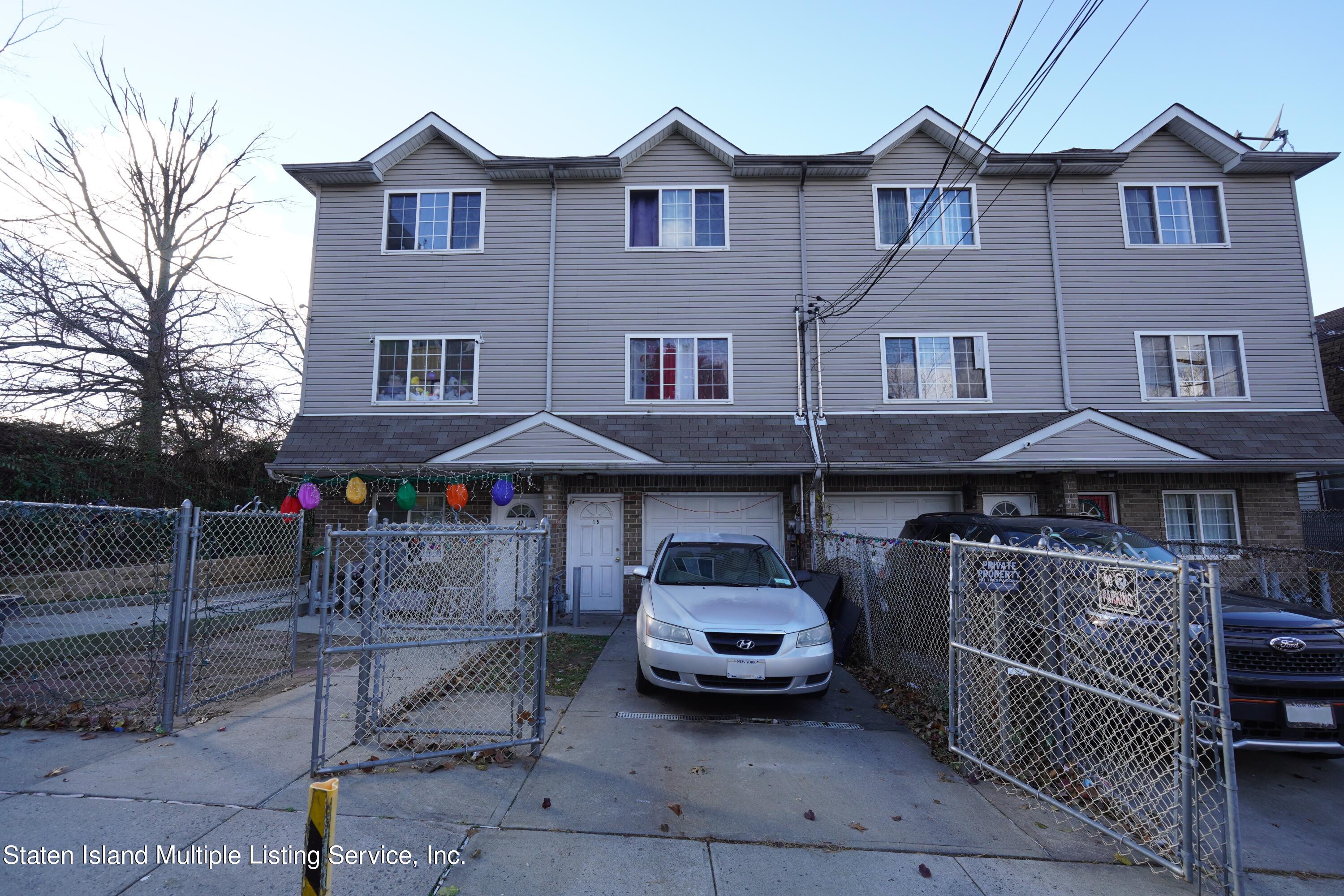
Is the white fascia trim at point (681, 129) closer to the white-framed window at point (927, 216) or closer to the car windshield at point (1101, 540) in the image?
the white-framed window at point (927, 216)

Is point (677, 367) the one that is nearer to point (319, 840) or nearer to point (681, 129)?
point (681, 129)

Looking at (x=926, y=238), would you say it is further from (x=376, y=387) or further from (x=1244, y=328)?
(x=376, y=387)

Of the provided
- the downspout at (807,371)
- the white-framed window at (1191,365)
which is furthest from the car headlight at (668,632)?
the white-framed window at (1191,365)

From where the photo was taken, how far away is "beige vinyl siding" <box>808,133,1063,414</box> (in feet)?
41.4

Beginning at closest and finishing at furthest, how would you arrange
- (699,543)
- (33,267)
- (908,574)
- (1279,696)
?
(1279,696) < (908,574) < (699,543) < (33,267)

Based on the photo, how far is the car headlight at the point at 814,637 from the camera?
573 cm

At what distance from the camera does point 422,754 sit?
179 inches

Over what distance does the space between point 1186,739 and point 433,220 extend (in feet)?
46.0

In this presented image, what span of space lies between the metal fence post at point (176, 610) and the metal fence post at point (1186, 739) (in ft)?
21.2

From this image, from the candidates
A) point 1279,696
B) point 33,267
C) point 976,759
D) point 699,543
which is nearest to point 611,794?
point 976,759

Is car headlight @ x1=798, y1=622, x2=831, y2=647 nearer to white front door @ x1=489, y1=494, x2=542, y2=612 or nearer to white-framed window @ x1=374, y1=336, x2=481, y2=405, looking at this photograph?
white front door @ x1=489, y1=494, x2=542, y2=612

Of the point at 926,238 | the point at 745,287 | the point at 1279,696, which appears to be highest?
the point at 926,238

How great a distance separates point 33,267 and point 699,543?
17.7 metres

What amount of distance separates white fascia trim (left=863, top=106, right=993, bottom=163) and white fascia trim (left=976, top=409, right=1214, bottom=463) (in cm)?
561
